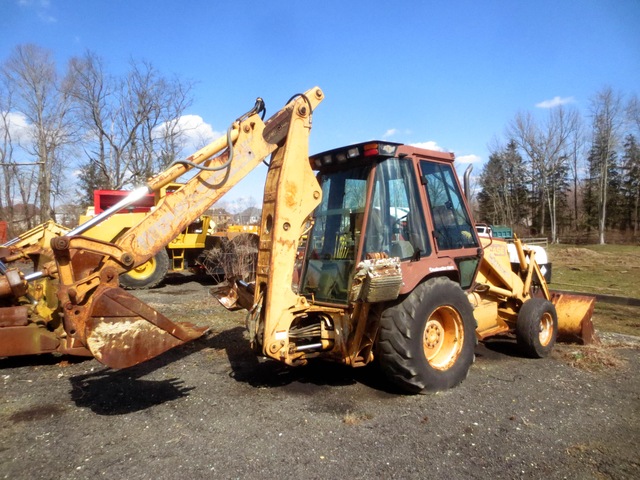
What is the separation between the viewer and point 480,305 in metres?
5.74

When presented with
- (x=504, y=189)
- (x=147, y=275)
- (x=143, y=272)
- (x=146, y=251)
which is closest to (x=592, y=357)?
(x=146, y=251)

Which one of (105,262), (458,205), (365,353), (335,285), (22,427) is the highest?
(458,205)

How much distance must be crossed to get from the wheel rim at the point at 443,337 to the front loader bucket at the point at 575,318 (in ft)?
8.83

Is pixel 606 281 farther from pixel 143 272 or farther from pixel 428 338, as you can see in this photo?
pixel 143 272

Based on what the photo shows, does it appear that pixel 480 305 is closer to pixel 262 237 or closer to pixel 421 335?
pixel 421 335

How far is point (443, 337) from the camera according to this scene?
482cm

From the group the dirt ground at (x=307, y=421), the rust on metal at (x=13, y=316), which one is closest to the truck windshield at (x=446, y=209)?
the dirt ground at (x=307, y=421)

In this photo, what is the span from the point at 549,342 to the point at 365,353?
2.98 metres

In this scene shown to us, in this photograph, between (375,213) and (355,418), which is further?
(375,213)

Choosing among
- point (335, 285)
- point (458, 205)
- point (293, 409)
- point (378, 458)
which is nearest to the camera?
point (378, 458)

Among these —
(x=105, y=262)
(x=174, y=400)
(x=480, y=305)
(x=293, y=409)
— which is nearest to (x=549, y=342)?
(x=480, y=305)

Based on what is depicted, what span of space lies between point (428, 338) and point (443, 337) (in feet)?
0.80

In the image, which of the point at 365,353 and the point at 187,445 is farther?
the point at 365,353

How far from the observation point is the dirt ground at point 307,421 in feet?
10.3
